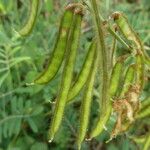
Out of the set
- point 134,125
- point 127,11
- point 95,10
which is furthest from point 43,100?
point 95,10

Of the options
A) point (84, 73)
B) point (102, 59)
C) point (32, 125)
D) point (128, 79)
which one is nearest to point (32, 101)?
point (32, 125)

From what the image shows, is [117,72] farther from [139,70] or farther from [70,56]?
[70,56]

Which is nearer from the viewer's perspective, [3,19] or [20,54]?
[20,54]

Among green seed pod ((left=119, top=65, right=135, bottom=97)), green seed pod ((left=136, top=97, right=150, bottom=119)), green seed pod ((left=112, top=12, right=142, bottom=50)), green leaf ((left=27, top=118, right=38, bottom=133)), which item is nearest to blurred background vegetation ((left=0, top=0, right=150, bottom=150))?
green leaf ((left=27, top=118, right=38, bottom=133))

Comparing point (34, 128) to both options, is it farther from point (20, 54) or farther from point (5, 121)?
point (20, 54)

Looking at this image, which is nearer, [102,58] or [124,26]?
[102,58]

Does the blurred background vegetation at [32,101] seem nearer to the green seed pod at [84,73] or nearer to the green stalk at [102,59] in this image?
the green seed pod at [84,73]

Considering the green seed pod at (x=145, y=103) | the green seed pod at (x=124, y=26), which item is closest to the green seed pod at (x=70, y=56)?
the green seed pod at (x=124, y=26)
